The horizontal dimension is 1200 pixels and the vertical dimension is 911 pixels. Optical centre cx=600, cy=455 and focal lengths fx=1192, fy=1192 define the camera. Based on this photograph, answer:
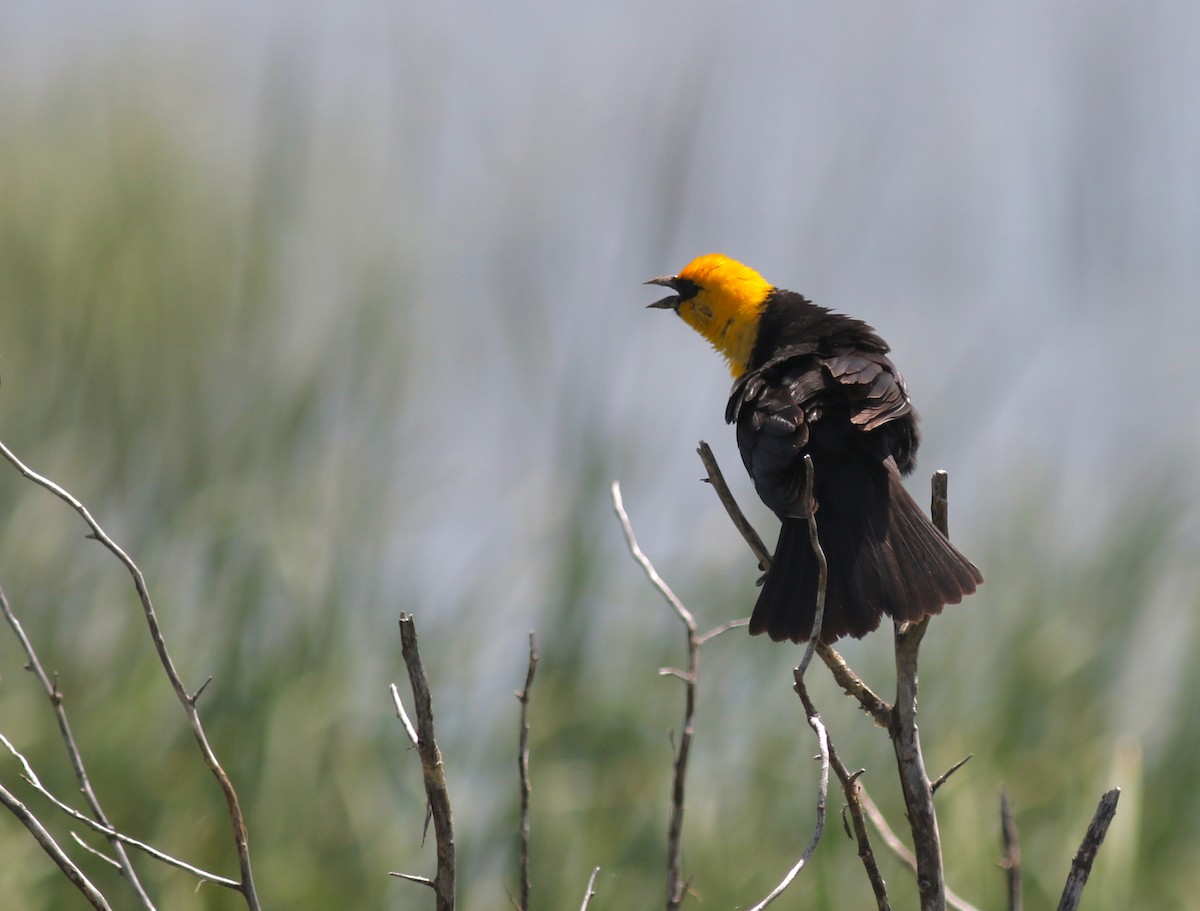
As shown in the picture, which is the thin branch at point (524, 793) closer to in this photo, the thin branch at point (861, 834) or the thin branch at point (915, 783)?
the thin branch at point (861, 834)

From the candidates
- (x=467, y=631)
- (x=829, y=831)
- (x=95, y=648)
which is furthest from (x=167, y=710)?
(x=829, y=831)

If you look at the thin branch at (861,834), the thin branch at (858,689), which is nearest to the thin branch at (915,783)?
the thin branch at (858,689)

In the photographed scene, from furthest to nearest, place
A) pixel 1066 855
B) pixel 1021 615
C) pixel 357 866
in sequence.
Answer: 1. pixel 1021 615
2. pixel 357 866
3. pixel 1066 855

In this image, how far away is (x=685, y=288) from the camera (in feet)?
14.5

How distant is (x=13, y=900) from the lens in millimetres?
4805

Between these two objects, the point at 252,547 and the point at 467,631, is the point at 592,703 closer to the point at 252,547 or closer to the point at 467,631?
the point at 467,631

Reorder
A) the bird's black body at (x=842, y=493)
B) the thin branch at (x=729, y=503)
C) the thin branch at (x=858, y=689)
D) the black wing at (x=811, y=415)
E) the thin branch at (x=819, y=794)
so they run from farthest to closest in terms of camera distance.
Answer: the black wing at (x=811, y=415)
the bird's black body at (x=842, y=493)
the thin branch at (x=729, y=503)
the thin branch at (x=858, y=689)
the thin branch at (x=819, y=794)

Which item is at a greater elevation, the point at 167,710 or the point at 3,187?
the point at 3,187

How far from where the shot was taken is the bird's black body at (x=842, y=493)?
9.18 feet

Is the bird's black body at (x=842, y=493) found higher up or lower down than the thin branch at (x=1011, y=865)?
higher up

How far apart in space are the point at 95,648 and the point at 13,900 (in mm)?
1203

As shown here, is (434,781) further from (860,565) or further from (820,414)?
(820,414)

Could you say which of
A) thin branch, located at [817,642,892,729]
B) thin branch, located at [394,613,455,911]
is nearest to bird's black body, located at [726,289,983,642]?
thin branch, located at [817,642,892,729]

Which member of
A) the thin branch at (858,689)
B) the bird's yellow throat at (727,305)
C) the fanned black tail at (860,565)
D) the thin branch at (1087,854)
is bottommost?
the thin branch at (1087,854)
